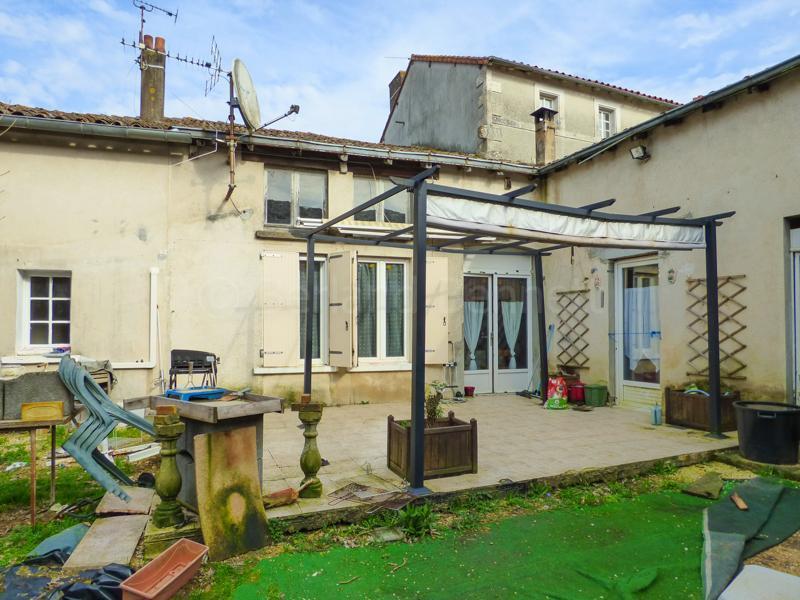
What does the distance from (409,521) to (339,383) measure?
4.38 meters

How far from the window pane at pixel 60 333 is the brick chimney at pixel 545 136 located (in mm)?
8352

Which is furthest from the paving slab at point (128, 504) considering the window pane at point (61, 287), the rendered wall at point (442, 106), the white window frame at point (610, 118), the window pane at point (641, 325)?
the white window frame at point (610, 118)

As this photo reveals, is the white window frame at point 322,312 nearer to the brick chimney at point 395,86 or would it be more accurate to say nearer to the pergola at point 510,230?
the pergola at point 510,230

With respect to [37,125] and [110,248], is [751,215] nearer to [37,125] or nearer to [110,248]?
[110,248]

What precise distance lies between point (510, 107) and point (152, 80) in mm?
6831

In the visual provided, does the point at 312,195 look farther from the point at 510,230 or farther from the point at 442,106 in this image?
the point at 442,106

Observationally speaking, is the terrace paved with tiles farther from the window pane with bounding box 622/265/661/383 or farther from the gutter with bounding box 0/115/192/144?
the gutter with bounding box 0/115/192/144

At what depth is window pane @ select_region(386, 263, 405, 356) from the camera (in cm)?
803

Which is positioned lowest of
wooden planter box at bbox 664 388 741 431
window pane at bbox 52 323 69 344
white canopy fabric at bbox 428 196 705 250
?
wooden planter box at bbox 664 388 741 431

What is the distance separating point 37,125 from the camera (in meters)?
6.24

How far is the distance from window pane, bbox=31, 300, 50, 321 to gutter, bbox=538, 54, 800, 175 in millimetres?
8026

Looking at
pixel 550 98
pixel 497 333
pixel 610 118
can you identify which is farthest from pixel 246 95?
pixel 610 118

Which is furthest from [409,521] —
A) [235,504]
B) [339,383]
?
[339,383]

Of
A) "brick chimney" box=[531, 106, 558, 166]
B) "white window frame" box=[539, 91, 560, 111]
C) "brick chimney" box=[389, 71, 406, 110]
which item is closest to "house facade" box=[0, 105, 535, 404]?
"brick chimney" box=[531, 106, 558, 166]
